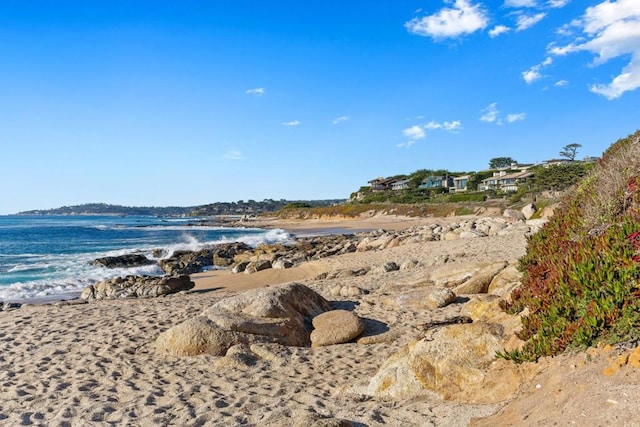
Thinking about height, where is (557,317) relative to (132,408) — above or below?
above

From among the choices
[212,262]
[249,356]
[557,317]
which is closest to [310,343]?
[249,356]

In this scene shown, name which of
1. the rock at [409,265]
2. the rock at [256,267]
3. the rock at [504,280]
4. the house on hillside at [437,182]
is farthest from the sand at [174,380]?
the house on hillside at [437,182]

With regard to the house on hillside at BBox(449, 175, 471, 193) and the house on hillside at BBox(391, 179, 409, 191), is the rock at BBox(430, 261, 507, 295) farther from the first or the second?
the house on hillside at BBox(391, 179, 409, 191)

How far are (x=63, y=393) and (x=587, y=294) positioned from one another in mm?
6813

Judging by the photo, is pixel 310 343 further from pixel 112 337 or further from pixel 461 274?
pixel 461 274

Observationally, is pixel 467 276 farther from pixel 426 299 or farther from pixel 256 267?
pixel 256 267

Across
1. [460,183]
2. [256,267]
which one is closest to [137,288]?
[256,267]

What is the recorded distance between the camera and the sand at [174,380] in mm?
5332

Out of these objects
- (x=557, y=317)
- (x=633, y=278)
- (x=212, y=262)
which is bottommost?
(x=212, y=262)

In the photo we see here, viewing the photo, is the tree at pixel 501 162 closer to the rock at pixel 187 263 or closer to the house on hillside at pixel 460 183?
the house on hillside at pixel 460 183

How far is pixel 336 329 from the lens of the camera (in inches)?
350

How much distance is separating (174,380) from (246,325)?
192cm

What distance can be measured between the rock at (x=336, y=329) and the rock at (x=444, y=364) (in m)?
2.66

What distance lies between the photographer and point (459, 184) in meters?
96.5
